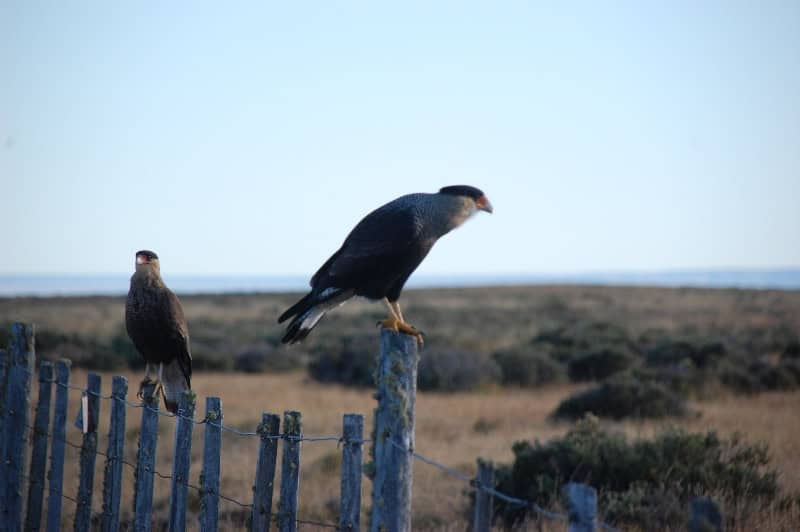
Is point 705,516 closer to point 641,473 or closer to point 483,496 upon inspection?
point 483,496

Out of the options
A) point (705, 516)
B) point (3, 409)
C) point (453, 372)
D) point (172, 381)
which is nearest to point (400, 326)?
point (705, 516)

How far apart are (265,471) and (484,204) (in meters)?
2.20

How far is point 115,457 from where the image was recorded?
476 centimetres

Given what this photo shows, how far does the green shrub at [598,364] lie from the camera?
16312mm

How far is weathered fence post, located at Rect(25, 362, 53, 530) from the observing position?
5.47 meters

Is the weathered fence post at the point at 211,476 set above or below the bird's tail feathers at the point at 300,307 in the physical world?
below

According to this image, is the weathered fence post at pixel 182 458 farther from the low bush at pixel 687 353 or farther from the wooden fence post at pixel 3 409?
the low bush at pixel 687 353

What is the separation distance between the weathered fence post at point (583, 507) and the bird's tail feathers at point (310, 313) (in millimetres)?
2454

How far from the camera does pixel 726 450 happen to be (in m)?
7.06

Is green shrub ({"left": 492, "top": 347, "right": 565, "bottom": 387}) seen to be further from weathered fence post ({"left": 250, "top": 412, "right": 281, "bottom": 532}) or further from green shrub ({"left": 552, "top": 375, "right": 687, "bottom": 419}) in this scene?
weathered fence post ({"left": 250, "top": 412, "right": 281, "bottom": 532})

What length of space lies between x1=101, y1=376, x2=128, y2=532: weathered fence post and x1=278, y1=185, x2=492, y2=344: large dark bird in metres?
1.03

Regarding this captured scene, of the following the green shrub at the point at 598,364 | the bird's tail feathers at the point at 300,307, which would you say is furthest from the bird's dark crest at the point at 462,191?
the green shrub at the point at 598,364

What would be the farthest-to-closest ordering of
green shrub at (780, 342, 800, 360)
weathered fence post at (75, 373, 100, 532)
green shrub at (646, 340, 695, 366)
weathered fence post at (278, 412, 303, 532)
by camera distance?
green shrub at (780, 342, 800, 360)
green shrub at (646, 340, 695, 366)
weathered fence post at (75, 373, 100, 532)
weathered fence post at (278, 412, 303, 532)

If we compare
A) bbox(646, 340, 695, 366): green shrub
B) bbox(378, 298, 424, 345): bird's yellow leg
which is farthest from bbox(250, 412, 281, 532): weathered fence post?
bbox(646, 340, 695, 366): green shrub
